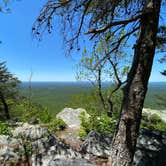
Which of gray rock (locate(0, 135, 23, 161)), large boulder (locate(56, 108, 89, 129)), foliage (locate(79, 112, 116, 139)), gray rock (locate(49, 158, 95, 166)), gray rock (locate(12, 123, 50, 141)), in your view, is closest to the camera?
gray rock (locate(49, 158, 95, 166))

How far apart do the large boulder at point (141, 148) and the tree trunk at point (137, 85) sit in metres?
2.07

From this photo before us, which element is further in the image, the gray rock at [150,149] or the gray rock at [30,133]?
the gray rock at [30,133]

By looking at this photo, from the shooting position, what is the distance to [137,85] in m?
6.07

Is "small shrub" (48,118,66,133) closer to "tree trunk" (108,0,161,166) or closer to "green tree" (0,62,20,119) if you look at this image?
"tree trunk" (108,0,161,166)

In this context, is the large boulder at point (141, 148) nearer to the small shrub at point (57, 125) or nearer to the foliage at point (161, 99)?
the small shrub at point (57, 125)

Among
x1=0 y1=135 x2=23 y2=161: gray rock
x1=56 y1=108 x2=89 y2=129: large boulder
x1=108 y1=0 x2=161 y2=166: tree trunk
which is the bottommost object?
x1=56 y1=108 x2=89 y2=129: large boulder

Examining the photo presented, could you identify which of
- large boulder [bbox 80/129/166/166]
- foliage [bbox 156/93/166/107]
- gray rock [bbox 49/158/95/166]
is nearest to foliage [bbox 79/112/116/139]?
large boulder [bbox 80/129/166/166]

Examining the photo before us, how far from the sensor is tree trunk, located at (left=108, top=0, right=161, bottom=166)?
6074 mm

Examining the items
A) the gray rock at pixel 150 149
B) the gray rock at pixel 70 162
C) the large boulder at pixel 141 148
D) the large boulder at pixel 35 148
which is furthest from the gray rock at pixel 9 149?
the gray rock at pixel 150 149

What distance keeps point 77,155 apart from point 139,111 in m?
3.02

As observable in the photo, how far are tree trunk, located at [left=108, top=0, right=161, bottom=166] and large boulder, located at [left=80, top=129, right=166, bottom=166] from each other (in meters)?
2.07

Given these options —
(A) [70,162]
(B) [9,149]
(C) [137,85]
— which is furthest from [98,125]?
(C) [137,85]

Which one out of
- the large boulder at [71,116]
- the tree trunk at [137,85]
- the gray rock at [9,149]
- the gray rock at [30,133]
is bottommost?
the large boulder at [71,116]

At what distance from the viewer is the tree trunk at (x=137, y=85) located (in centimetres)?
607
